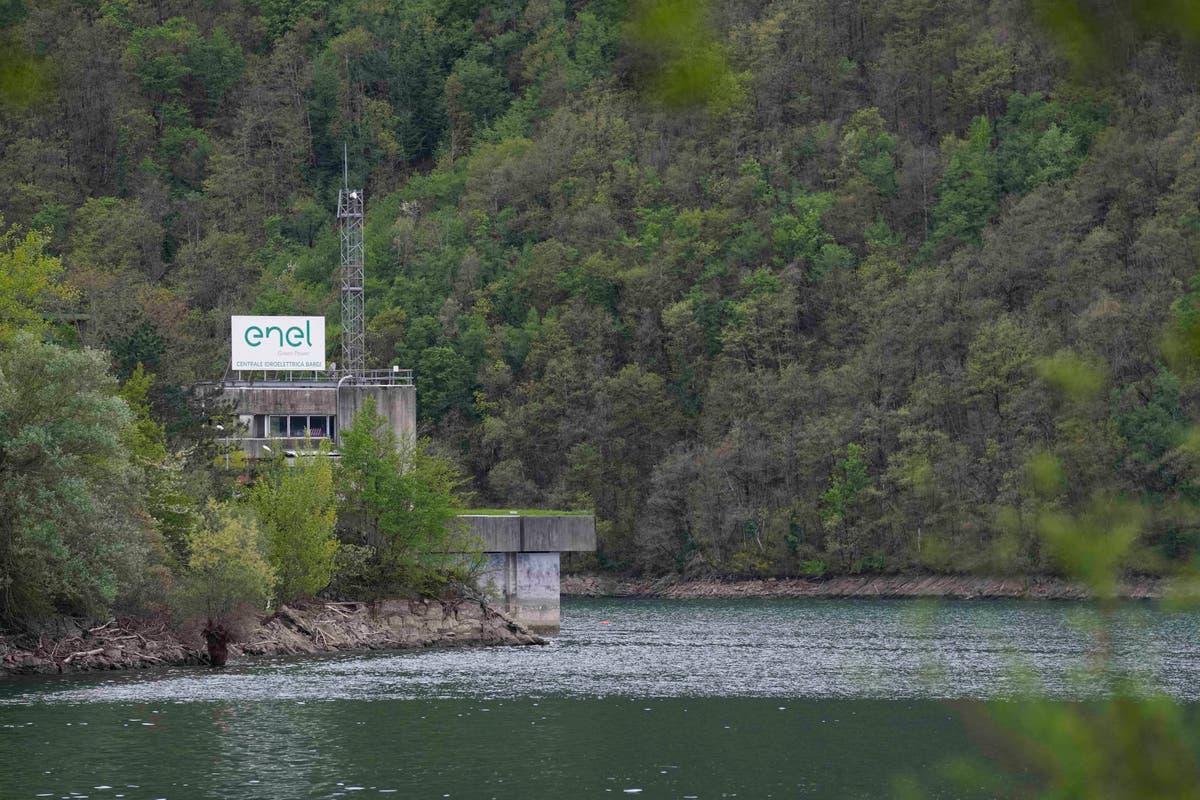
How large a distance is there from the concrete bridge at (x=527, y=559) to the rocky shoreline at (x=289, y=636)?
4746 millimetres

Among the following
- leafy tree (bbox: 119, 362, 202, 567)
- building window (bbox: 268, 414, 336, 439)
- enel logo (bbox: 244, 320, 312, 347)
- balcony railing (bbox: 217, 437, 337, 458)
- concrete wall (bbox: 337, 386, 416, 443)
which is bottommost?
leafy tree (bbox: 119, 362, 202, 567)

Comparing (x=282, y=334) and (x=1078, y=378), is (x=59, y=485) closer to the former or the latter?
(x=282, y=334)

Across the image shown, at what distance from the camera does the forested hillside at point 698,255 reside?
13250 cm

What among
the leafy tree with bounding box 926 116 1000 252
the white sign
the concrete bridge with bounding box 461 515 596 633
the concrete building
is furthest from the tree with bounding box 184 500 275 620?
the leafy tree with bounding box 926 116 1000 252

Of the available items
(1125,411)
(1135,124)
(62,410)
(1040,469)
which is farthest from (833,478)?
(1040,469)

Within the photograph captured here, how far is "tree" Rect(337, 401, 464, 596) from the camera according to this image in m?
73.9

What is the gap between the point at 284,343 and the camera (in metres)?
94.9

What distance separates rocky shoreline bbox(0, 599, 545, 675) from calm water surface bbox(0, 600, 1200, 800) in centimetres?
221

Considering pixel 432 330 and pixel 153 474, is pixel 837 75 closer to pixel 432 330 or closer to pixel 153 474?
pixel 432 330

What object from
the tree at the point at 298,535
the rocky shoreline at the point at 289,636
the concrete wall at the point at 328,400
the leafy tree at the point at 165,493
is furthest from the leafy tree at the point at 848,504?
the leafy tree at the point at 165,493

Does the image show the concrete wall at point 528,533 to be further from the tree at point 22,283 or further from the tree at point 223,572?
the tree at point 22,283

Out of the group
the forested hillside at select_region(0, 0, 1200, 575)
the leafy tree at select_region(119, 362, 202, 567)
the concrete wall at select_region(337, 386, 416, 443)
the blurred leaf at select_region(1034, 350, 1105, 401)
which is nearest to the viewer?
the blurred leaf at select_region(1034, 350, 1105, 401)

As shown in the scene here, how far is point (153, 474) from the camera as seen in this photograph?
64375 millimetres

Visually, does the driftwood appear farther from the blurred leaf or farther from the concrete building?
the blurred leaf
